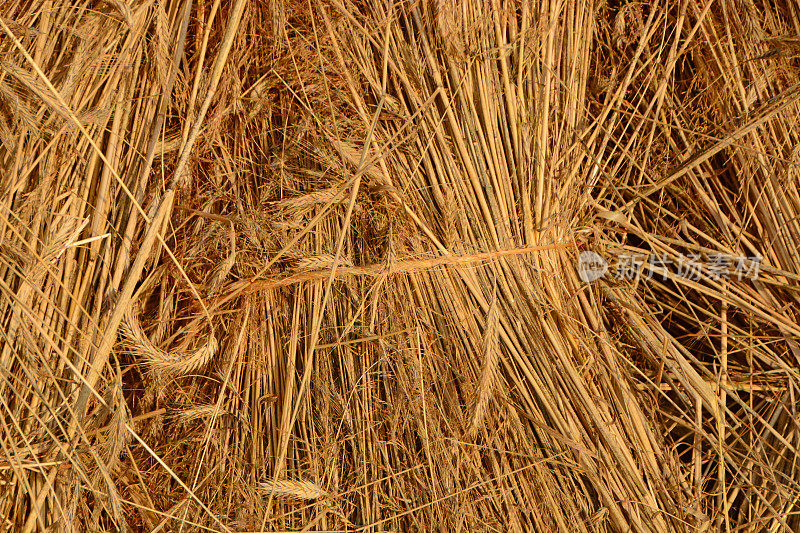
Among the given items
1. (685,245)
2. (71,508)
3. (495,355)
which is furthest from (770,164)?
(71,508)

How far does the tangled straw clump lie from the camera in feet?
3.06

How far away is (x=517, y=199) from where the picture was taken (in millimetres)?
1032

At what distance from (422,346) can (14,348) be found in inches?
24.1

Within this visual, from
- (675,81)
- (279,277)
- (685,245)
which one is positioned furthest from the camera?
(675,81)

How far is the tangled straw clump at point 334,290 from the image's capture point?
0.93 metres

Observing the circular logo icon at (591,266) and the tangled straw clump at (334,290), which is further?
the circular logo icon at (591,266)

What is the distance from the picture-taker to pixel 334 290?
40.1 inches

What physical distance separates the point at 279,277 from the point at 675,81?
0.86 meters

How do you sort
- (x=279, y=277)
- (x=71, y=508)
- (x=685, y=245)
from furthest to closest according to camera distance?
1. (x=685, y=245)
2. (x=279, y=277)
3. (x=71, y=508)

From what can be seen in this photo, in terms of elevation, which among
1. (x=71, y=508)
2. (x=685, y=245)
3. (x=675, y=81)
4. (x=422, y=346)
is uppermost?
(x=675, y=81)

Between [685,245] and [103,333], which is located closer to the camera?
[103,333]

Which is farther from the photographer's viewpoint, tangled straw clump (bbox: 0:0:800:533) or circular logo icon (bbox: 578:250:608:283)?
circular logo icon (bbox: 578:250:608:283)

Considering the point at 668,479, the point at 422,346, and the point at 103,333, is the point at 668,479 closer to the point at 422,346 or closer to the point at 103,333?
the point at 422,346

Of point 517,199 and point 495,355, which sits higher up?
point 517,199
